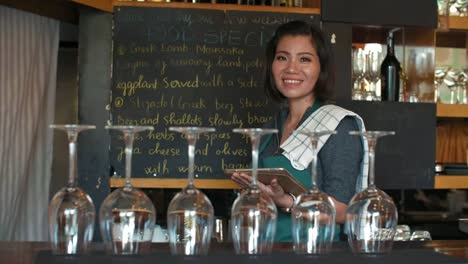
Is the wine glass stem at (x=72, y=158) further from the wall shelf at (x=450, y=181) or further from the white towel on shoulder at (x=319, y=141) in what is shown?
the wall shelf at (x=450, y=181)

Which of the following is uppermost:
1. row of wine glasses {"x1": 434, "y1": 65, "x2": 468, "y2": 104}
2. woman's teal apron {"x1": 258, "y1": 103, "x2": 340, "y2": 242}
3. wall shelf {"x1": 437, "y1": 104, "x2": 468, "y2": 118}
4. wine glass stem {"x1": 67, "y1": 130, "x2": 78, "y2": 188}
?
row of wine glasses {"x1": 434, "y1": 65, "x2": 468, "y2": 104}

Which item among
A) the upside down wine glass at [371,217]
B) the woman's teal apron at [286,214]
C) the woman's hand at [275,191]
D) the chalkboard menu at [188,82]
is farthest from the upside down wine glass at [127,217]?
the chalkboard menu at [188,82]

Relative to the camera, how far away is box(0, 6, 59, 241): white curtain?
3143 millimetres

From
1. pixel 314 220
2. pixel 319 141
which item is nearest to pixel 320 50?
pixel 319 141

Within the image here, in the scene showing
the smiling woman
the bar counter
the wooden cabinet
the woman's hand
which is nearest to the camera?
the bar counter

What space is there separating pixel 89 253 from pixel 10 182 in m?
1.89

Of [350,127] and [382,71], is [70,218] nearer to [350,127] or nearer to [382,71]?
[350,127]

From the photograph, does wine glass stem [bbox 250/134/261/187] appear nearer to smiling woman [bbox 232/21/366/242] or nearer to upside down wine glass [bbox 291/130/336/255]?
upside down wine glass [bbox 291/130/336/255]

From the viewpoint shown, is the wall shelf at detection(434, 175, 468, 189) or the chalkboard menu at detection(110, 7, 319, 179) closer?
the chalkboard menu at detection(110, 7, 319, 179)

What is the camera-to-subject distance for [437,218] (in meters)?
3.89

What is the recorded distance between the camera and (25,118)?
10.7 ft

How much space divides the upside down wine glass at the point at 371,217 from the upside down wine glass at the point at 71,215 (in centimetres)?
49

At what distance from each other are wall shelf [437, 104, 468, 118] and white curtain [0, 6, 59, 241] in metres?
1.71

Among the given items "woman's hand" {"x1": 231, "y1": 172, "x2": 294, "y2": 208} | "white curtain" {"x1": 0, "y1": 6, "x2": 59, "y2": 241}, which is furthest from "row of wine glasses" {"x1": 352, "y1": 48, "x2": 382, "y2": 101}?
"woman's hand" {"x1": 231, "y1": 172, "x2": 294, "y2": 208}
